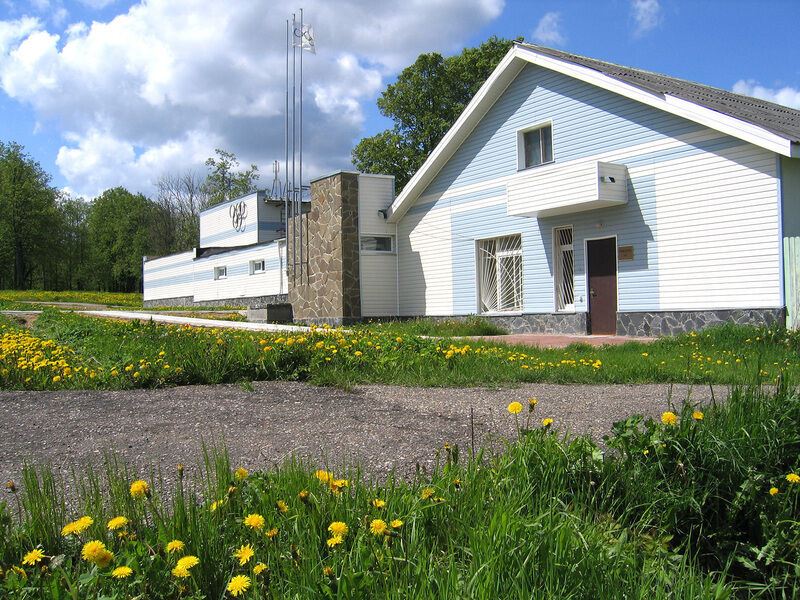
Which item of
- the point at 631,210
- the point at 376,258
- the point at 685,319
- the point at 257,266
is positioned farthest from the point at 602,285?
the point at 257,266

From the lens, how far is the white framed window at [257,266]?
2689 cm

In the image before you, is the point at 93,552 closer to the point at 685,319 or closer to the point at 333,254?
the point at 685,319

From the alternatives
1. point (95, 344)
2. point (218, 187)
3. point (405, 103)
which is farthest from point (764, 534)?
point (218, 187)

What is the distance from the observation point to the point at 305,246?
20719mm

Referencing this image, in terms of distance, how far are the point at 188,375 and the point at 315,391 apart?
1.37 meters

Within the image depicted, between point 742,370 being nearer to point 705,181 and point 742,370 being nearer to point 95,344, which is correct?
point 705,181

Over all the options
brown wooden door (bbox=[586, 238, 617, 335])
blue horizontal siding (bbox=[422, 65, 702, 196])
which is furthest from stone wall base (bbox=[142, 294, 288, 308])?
brown wooden door (bbox=[586, 238, 617, 335])

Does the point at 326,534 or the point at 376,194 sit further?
the point at 376,194

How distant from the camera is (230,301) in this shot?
96.7 ft

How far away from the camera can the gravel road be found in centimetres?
366

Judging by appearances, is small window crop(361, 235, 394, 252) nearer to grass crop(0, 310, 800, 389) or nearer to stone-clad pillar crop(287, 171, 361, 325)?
stone-clad pillar crop(287, 171, 361, 325)

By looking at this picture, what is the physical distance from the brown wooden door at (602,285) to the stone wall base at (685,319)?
33cm

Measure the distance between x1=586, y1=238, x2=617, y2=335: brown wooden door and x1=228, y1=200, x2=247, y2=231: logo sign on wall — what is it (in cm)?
2243

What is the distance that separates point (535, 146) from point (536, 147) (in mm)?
48
